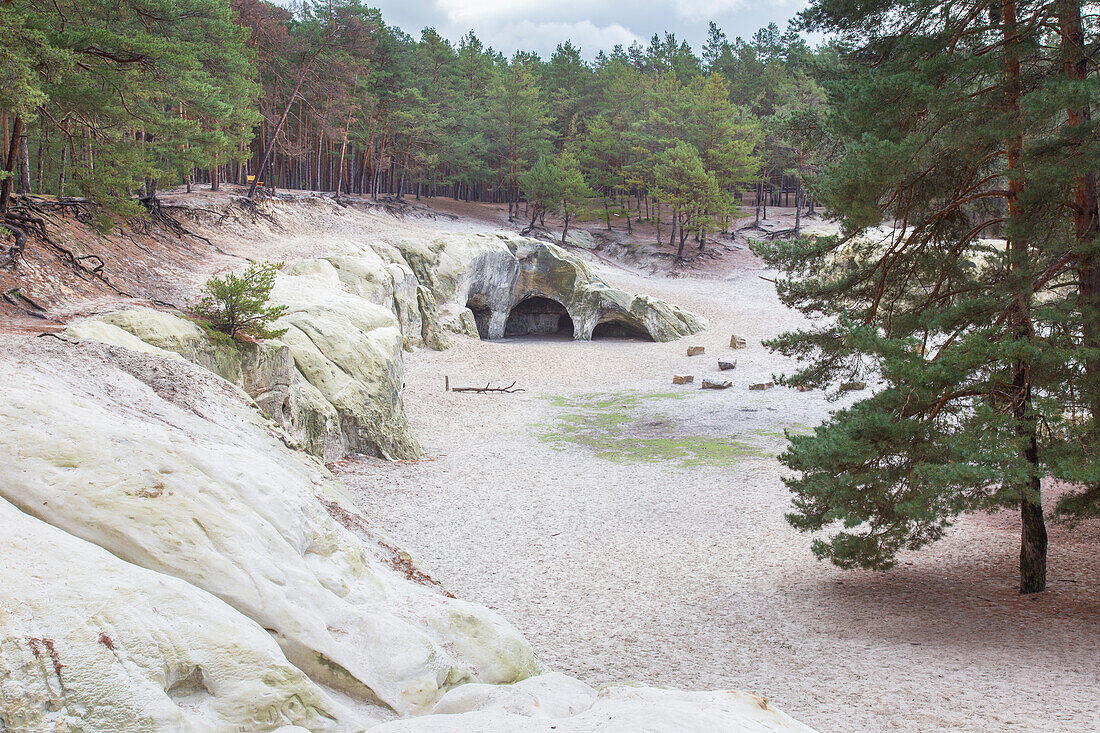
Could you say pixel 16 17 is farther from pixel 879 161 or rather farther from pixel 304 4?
pixel 304 4

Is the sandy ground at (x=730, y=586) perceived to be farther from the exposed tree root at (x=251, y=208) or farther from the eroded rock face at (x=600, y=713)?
the exposed tree root at (x=251, y=208)

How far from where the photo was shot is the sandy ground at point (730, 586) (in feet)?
17.6

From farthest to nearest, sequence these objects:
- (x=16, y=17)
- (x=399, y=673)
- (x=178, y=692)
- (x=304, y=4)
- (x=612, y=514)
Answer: (x=304, y=4) < (x=612, y=514) < (x=16, y=17) < (x=399, y=673) < (x=178, y=692)

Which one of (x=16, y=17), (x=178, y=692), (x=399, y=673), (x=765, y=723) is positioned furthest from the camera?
(x=16, y=17)

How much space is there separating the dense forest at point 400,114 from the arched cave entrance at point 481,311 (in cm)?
1042

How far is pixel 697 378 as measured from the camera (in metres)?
23.1

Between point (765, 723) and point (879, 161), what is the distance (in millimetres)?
5289

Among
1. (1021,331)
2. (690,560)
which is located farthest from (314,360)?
(1021,331)

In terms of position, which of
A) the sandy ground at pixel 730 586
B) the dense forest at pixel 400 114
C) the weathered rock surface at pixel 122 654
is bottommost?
the sandy ground at pixel 730 586

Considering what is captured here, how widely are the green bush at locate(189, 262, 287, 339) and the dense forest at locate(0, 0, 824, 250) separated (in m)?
2.29

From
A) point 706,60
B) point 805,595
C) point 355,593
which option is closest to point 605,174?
point 706,60

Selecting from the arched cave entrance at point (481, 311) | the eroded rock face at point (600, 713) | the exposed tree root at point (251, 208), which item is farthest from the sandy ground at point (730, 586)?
the arched cave entrance at point (481, 311)

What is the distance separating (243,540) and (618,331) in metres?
29.7

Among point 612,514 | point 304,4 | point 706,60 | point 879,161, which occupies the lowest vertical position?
point 612,514
